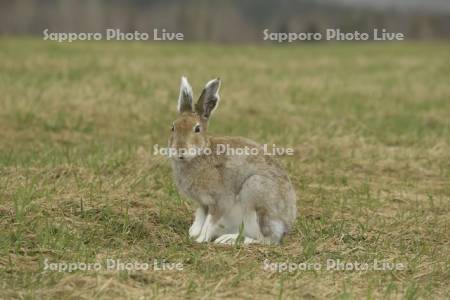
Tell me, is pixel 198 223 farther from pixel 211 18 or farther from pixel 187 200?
pixel 211 18

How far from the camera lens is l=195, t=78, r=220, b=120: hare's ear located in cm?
685

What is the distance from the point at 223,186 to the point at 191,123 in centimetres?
61

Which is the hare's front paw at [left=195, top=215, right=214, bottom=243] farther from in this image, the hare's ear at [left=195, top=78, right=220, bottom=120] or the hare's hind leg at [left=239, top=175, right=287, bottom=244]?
the hare's ear at [left=195, top=78, right=220, bottom=120]

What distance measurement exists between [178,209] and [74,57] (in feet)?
49.8

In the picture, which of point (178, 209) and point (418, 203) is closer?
point (178, 209)

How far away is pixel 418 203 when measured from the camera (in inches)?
340

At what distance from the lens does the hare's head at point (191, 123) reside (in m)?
6.59

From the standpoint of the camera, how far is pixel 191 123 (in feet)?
21.8

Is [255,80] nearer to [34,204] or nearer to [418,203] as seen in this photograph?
[418,203]

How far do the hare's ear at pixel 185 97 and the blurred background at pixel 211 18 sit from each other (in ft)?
91.5

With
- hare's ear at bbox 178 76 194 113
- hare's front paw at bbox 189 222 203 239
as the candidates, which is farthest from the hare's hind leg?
hare's ear at bbox 178 76 194 113

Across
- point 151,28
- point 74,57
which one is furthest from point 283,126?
point 151,28

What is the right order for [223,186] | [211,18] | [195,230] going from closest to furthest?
[223,186], [195,230], [211,18]

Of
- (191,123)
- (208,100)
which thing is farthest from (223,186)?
(208,100)
